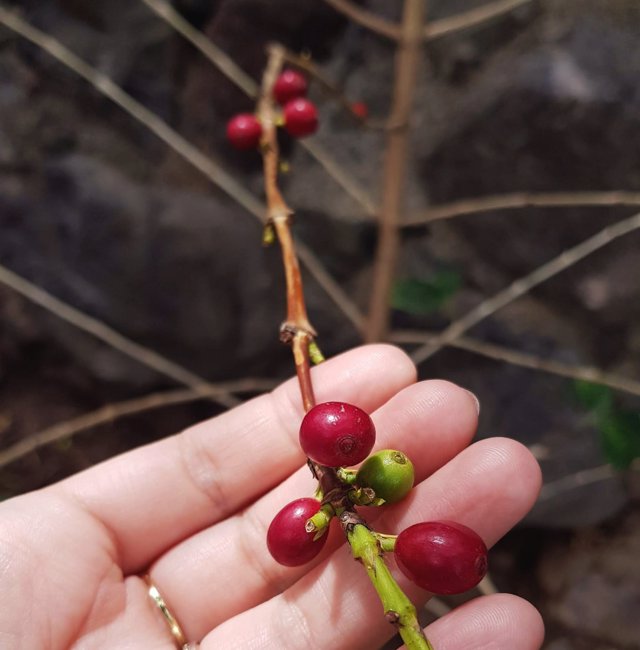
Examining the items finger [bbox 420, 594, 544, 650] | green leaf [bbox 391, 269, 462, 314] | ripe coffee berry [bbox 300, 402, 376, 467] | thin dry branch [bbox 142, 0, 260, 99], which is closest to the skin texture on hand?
finger [bbox 420, 594, 544, 650]

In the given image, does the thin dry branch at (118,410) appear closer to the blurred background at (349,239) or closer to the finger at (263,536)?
the blurred background at (349,239)

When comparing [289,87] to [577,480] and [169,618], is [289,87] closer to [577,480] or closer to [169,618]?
[169,618]

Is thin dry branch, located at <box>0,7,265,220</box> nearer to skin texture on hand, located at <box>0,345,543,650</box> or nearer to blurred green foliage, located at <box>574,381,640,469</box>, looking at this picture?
skin texture on hand, located at <box>0,345,543,650</box>

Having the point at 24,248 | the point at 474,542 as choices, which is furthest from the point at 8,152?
the point at 474,542

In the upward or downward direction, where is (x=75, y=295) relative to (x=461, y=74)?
upward

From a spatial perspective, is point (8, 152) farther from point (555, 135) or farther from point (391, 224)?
point (555, 135)

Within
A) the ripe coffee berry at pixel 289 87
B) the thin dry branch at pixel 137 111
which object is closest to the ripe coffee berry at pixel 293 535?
the ripe coffee berry at pixel 289 87
